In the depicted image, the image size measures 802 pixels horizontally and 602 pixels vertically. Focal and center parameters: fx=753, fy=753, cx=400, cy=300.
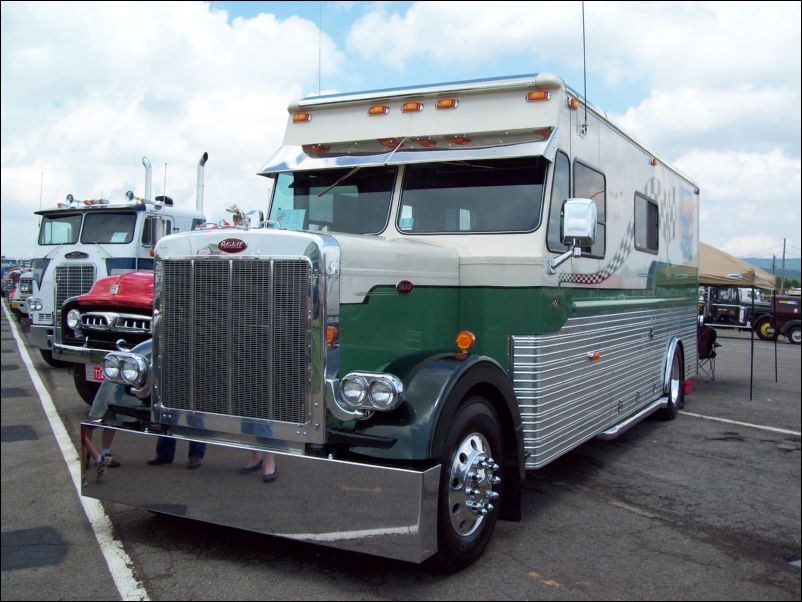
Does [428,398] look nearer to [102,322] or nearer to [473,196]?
[473,196]

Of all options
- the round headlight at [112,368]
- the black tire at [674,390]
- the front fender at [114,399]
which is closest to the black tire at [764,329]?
the black tire at [674,390]

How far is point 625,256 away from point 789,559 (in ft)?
10.8

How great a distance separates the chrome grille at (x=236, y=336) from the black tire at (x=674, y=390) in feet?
18.6

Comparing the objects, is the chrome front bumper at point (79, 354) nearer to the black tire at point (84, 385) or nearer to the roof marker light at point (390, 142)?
the black tire at point (84, 385)

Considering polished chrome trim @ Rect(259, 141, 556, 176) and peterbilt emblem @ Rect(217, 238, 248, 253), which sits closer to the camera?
peterbilt emblem @ Rect(217, 238, 248, 253)

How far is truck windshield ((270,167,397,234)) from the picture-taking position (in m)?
5.23

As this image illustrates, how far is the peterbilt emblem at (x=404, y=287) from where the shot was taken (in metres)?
4.37

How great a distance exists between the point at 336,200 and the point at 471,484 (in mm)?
2289

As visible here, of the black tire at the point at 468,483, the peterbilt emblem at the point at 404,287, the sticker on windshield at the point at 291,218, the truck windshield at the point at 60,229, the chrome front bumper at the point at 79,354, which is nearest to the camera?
the black tire at the point at 468,483

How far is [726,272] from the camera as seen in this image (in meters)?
13.0

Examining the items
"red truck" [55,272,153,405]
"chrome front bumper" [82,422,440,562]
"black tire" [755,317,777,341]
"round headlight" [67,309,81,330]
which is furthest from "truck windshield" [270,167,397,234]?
"black tire" [755,317,777,341]

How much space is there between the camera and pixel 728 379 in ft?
43.8

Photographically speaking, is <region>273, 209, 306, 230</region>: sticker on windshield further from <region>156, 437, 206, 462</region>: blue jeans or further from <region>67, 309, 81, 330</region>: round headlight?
<region>67, 309, 81, 330</region>: round headlight

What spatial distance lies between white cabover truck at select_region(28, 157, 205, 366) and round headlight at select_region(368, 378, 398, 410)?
7.95 meters
